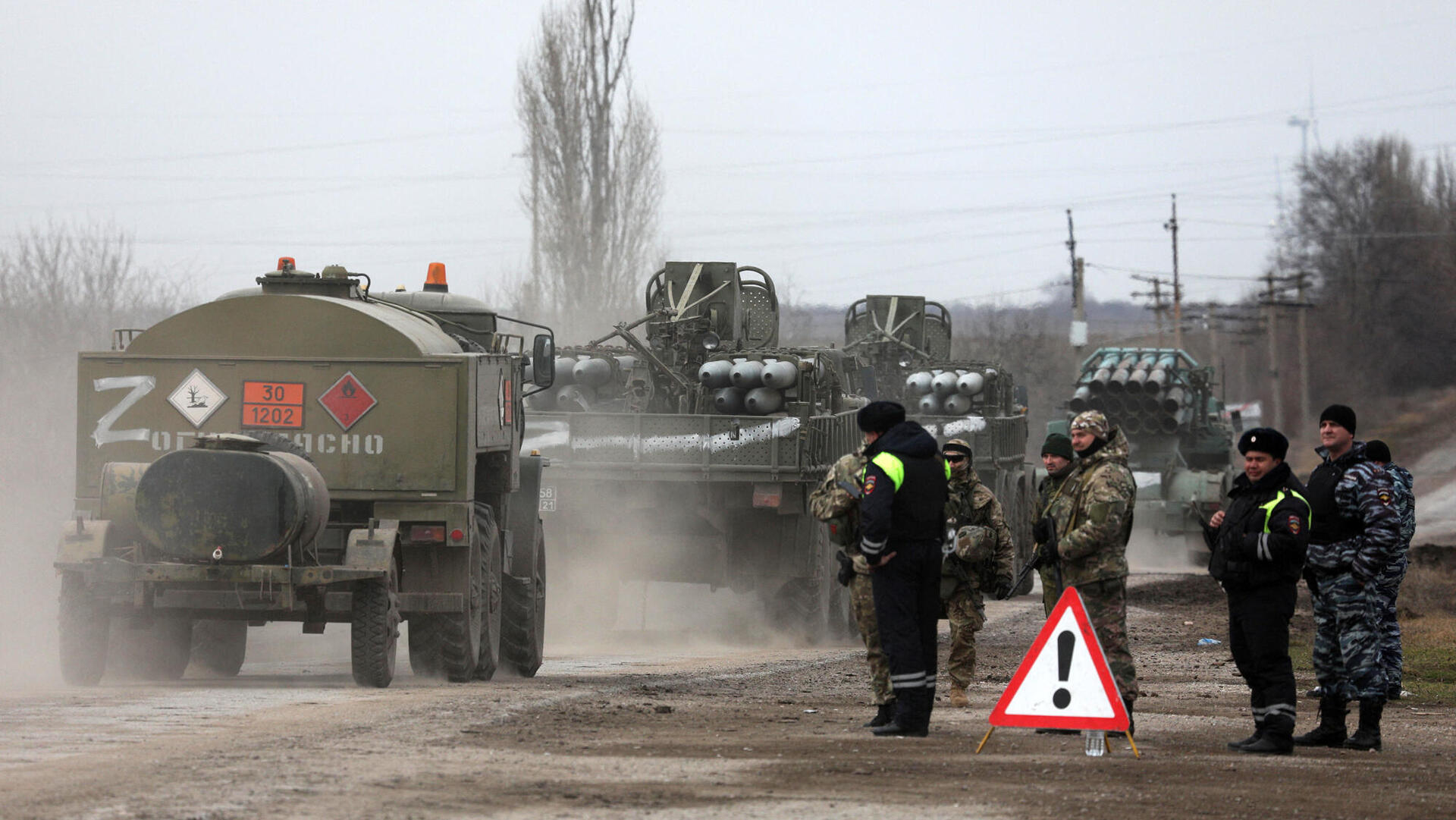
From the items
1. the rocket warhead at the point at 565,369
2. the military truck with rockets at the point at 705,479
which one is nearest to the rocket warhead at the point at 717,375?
the military truck with rockets at the point at 705,479

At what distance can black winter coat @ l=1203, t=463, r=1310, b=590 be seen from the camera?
964 centimetres

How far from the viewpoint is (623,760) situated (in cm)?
883

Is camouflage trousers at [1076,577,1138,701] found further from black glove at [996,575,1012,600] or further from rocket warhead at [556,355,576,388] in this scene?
rocket warhead at [556,355,576,388]

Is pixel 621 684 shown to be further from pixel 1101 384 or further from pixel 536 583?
pixel 1101 384

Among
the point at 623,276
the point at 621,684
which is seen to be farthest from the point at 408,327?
the point at 623,276

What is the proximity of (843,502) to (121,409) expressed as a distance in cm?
504

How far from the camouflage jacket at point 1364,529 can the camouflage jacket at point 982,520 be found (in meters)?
2.22

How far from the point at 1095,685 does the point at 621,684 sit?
4.67 metres

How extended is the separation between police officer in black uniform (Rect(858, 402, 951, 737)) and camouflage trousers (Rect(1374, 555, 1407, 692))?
2.42 metres

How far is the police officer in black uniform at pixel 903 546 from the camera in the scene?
9992 mm

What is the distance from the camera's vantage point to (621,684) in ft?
42.9

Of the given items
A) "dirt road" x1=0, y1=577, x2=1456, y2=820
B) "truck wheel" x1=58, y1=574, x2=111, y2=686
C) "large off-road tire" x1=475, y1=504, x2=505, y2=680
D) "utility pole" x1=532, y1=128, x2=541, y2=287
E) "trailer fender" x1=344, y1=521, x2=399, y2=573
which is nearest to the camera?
"dirt road" x1=0, y1=577, x2=1456, y2=820

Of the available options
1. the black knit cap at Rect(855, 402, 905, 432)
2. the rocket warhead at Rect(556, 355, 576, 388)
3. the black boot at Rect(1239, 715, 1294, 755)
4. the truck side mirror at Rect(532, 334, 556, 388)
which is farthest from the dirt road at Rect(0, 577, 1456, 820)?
the rocket warhead at Rect(556, 355, 576, 388)

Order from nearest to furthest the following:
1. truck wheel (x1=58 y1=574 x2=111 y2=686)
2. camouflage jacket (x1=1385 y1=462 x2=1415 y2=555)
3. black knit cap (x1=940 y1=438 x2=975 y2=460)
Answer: camouflage jacket (x1=1385 y1=462 x2=1415 y2=555)
truck wheel (x1=58 y1=574 x2=111 y2=686)
black knit cap (x1=940 y1=438 x2=975 y2=460)
